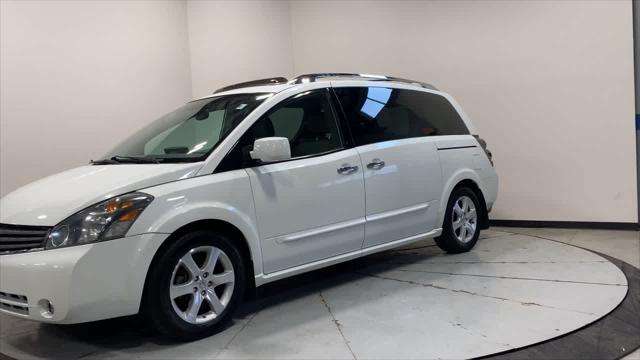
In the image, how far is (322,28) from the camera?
7.06m

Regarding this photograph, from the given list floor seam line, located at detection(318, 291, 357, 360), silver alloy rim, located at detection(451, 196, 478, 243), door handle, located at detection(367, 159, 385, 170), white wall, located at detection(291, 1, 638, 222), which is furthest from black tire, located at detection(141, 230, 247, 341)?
white wall, located at detection(291, 1, 638, 222)

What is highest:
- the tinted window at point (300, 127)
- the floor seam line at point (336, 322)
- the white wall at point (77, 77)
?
the white wall at point (77, 77)

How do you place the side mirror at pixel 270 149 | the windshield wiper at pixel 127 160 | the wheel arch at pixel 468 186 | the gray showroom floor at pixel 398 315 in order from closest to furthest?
1. the gray showroom floor at pixel 398 315
2. the side mirror at pixel 270 149
3. the windshield wiper at pixel 127 160
4. the wheel arch at pixel 468 186

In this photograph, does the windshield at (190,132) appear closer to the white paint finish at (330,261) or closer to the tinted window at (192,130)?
the tinted window at (192,130)

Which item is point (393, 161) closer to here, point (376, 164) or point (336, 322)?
point (376, 164)

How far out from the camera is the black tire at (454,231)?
15.5ft

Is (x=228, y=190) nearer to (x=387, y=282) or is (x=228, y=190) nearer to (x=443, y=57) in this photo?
(x=387, y=282)

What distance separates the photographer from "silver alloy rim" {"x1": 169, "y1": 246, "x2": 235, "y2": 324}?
3066mm

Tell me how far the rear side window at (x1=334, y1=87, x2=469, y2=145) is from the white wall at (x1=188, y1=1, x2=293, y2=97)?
8.69ft

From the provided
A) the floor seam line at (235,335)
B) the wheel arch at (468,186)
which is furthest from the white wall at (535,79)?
the floor seam line at (235,335)

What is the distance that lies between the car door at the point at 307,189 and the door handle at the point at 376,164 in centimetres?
10

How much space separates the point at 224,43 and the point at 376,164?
3.34 m

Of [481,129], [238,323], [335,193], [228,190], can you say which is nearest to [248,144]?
[228,190]

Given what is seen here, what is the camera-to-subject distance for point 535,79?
600cm
